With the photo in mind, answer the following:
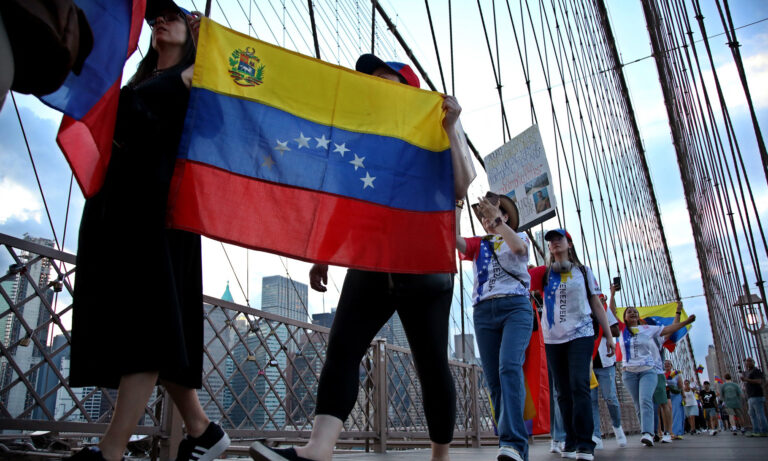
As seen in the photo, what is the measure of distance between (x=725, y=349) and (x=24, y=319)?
2751cm

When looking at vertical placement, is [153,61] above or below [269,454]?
above

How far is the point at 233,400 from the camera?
2.94 m

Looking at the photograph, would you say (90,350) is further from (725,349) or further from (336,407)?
(725,349)

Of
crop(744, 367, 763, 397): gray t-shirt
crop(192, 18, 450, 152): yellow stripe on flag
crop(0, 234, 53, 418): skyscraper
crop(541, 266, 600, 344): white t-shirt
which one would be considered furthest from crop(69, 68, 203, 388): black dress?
crop(744, 367, 763, 397): gray t-shirt

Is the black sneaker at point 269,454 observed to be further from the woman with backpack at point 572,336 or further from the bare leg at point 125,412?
the woman with backpack at point 572,336

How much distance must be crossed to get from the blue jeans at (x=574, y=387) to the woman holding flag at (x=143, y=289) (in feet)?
6.23

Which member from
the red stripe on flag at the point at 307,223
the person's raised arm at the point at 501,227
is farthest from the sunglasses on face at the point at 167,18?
the person's raised arm at the point at 501,227

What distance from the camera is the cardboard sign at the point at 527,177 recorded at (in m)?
3.68

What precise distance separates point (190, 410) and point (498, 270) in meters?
1.40

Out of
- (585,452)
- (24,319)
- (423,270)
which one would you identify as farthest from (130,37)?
(585,452)

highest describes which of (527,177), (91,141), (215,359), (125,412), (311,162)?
(527,177)

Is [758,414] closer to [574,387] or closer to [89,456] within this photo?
[574,387]

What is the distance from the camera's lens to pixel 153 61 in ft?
5.11

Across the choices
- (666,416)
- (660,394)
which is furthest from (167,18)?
(666,416)
